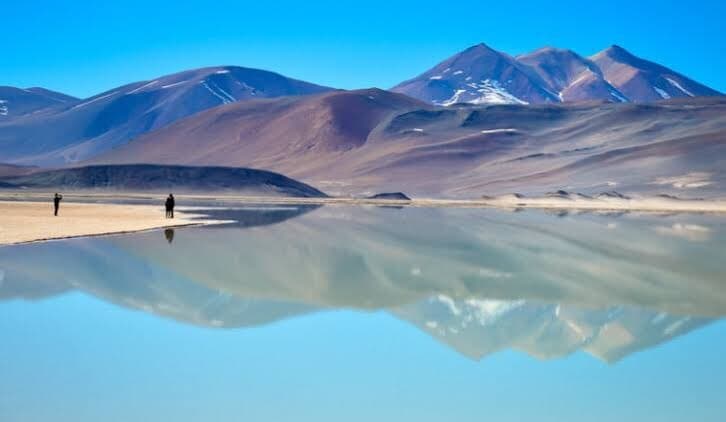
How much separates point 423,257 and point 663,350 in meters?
14.5

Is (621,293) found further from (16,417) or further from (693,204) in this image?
(693,204)

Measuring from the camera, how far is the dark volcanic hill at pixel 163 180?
99.1 metres

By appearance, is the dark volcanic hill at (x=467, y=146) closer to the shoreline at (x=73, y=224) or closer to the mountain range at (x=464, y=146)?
the mountain range at (x=464, y=146)

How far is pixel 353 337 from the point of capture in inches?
470

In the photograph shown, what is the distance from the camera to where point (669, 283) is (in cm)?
1995

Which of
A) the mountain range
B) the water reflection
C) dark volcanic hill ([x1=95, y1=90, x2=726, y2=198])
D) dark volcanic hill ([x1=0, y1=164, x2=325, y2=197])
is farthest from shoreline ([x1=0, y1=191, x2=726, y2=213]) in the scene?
the water reflection

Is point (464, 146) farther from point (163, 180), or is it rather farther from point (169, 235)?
point (169, 235)

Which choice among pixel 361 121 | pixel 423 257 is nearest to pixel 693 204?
pixel 423 257

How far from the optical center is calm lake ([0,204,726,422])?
838 centimetres

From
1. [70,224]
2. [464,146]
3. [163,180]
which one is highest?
[464,146]

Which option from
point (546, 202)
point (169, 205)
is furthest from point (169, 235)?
point (546, 202)

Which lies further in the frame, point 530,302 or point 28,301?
point 530,302

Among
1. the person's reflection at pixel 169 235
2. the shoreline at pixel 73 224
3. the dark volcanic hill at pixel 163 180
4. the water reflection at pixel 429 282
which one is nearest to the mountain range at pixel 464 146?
the dark volcanic hill at pixel 163 180

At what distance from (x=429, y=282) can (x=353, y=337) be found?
297 inches
